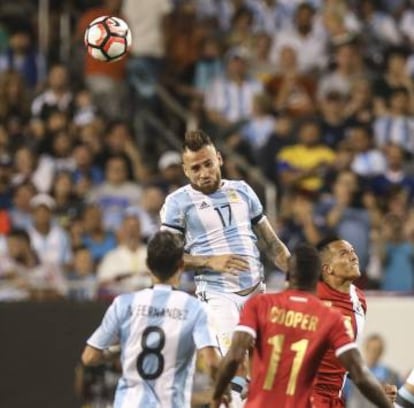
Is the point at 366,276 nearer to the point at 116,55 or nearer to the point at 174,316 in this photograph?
the point at 116,55

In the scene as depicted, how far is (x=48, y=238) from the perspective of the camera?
18.1 m

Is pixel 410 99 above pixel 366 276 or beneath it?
above

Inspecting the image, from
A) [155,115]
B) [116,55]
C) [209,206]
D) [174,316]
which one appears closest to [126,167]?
[155,115]

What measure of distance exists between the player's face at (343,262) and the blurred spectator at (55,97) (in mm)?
9301

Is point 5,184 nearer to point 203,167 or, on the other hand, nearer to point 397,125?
point 397,125

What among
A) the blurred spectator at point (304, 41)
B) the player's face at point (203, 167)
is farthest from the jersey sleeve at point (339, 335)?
the blurred spectator at point (304, 41)

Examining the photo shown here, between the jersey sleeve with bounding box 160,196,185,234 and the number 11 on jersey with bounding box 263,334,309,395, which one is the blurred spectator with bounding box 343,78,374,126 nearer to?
the jersey sleeve with bounding box 160,196,185,234

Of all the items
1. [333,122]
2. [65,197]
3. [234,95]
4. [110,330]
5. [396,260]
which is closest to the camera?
[110,330]

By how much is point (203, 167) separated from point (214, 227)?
0.48 m

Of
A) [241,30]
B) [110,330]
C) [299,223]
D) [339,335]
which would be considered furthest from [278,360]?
[241,30]

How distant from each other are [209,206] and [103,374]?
5.93m

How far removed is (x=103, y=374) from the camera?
17.5 meters

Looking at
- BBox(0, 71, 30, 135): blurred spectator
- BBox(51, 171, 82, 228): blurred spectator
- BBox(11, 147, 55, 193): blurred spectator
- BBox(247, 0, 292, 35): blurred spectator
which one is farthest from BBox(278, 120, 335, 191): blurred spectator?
BBox(0, 71, 30, 135): blurred spectator

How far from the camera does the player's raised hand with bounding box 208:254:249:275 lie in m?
11.9
